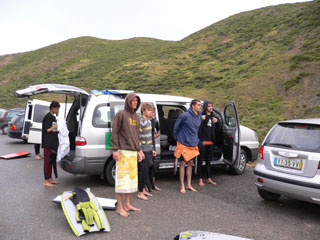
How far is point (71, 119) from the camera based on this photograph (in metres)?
7.54

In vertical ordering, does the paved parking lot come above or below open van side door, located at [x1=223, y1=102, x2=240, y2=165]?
below

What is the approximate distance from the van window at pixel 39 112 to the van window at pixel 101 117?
5.35m

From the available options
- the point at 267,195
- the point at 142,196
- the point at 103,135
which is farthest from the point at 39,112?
the point at 267,195

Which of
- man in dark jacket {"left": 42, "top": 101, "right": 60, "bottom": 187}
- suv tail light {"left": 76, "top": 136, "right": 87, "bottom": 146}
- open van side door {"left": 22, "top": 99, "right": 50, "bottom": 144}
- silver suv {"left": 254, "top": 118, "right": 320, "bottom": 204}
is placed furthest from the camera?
open van side door {"left": 22, "top": 99, "right": 50, "bottom": 144}

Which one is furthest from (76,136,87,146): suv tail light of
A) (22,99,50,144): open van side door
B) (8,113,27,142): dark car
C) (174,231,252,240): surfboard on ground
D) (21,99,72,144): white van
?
(8,113,27,142): dark car

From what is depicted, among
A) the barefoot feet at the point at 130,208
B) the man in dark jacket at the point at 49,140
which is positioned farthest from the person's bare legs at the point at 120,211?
the man in dark jacket at the point at 49,140

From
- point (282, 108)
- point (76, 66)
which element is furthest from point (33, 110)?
point (76, 66)

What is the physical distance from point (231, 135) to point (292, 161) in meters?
2.09

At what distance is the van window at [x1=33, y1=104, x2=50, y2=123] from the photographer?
1053 centimetres

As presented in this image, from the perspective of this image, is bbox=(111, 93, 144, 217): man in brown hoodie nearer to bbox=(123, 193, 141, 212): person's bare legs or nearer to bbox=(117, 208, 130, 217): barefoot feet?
bbox=(117, 208, 130, 217): barefoot feet

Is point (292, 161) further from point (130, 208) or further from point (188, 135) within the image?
point (130, 208)

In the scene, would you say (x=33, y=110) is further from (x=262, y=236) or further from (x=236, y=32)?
(x=236, y=32)

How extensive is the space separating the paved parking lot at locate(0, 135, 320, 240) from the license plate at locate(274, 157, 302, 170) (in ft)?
2.78

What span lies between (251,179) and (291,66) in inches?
825
